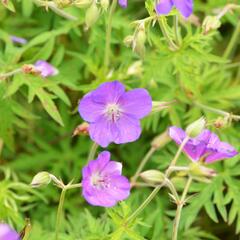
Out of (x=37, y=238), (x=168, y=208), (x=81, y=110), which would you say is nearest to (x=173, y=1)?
(x=81, y=110)

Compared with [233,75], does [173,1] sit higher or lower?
higher

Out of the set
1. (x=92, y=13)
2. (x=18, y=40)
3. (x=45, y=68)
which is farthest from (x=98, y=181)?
(x=18, y=40)

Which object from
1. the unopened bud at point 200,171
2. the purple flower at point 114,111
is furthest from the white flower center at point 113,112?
the unopened bud at point 200,171

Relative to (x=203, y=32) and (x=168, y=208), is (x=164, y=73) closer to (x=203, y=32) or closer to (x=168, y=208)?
(x=203, y=32)

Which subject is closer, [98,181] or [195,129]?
[195,129]

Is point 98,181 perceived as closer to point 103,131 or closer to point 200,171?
point 103,131

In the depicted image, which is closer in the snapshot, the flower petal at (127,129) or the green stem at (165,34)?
the flower petal at (127,129)

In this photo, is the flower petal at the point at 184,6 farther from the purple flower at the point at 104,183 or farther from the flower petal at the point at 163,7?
the purple flower at the point at 104,183
